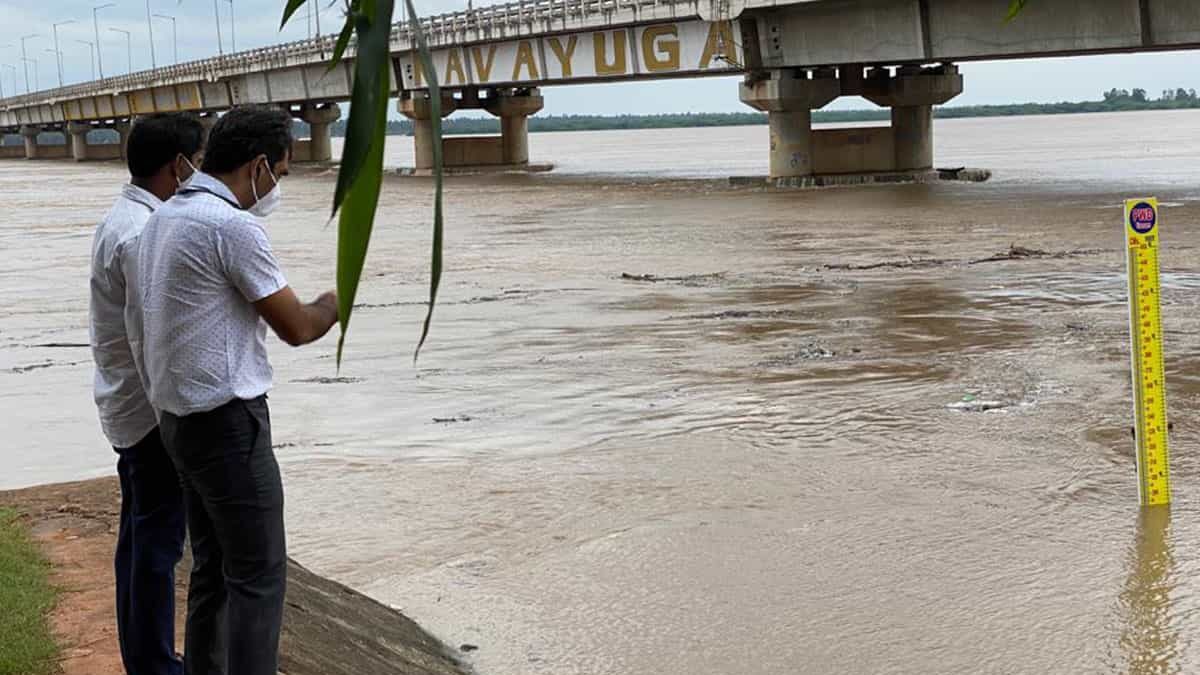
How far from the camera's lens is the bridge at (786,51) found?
34.5 metres

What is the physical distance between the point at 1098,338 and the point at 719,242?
13.0 meters

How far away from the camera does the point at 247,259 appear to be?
3.99 metres

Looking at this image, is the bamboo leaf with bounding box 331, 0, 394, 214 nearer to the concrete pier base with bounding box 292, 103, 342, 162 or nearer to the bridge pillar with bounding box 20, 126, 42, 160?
the concrete pier base with bounding box 292, 103, 342, 162

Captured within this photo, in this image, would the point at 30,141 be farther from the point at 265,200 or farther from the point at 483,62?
the point at 265,200

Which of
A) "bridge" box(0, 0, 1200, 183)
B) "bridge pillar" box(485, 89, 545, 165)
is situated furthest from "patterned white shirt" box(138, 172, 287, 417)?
"bridge pillar" box(485, 89, 545, 165)

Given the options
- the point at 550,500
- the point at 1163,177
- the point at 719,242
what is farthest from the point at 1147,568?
the point at 1163,177

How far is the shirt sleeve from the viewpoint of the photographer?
3975mm

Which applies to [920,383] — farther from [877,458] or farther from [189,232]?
[189,232]

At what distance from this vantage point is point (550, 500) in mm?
9414

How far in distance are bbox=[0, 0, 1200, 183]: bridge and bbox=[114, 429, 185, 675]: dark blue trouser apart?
20926 millimetres

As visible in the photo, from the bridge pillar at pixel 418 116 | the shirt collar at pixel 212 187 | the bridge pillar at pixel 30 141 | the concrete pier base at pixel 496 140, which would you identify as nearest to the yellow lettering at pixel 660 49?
the bridge pillar at pixel 418 116

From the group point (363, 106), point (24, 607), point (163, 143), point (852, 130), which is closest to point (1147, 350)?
point (163, 143)

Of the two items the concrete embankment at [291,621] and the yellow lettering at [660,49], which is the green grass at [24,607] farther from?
the yellow lettering at [660,49]

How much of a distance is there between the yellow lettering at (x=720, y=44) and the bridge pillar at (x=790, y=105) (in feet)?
3.14
